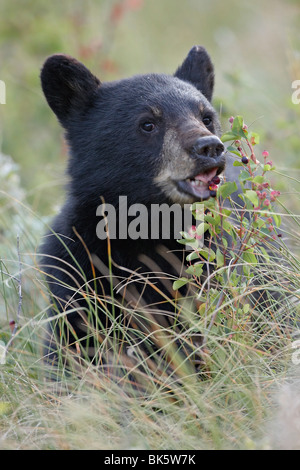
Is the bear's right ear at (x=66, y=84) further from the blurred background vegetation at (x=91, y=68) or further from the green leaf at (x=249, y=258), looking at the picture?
the green leaf at (x=249, y=258)

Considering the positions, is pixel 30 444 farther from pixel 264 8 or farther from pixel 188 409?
pixel 264 8

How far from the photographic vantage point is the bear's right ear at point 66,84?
473 centimetres

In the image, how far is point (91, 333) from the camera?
422cm

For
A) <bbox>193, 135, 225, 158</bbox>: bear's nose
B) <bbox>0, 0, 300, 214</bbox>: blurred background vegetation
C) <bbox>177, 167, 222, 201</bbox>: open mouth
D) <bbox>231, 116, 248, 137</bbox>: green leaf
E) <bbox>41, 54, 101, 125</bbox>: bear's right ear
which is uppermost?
<bbox>0, 0, 300, 214</bbox>: blurred background vegetation

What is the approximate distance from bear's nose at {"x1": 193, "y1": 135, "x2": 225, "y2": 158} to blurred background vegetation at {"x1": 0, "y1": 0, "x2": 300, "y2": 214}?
1.50 meters

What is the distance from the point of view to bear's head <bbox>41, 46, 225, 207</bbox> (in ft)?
13.6

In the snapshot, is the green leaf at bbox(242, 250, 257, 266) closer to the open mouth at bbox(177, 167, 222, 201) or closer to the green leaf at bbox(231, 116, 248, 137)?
the open mouth at bbox(177, 167, 222, 201)

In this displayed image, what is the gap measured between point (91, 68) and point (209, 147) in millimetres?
5186

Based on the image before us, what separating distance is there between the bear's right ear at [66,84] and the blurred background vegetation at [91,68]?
45.5 inches

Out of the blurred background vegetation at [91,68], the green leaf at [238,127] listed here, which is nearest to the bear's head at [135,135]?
the green leaf at [238,127]

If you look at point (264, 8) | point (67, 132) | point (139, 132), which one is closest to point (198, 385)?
point (139, 132)

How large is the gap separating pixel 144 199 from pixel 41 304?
54.4 inches

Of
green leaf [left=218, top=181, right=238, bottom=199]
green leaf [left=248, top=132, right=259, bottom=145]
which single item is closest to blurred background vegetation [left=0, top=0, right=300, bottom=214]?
green leaf [left=248, top=132, right=259, bottom=145]

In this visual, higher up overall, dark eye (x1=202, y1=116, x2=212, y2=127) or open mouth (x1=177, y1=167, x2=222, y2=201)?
dark eye (x1=202, y1=116, x2=212, y2=127)
